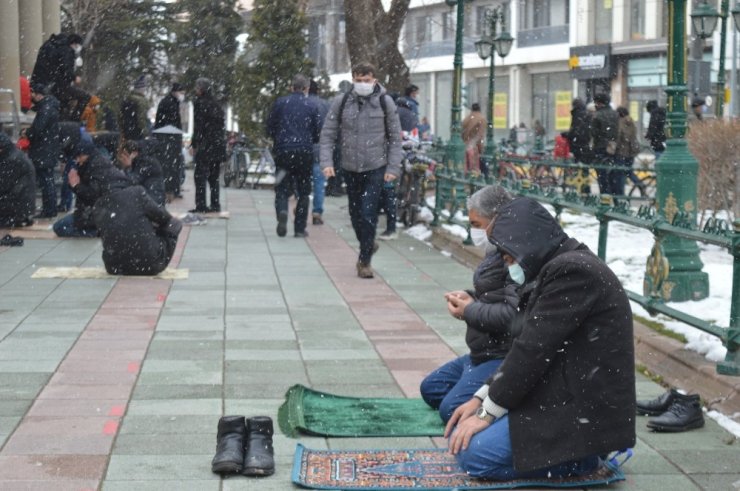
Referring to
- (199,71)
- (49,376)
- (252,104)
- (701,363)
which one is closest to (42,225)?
(49,376)

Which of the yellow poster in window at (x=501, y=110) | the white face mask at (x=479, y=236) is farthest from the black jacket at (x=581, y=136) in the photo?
the yellow poster in window at (x=501, y=110)

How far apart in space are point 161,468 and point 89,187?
9063 millimetres

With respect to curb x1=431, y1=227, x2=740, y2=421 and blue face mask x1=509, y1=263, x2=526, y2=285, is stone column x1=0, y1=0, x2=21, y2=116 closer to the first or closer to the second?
curb x1=431, y1=227, x2=740, y2=421

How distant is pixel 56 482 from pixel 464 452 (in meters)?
1.62

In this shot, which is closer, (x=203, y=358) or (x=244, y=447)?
(x=244, y=447)

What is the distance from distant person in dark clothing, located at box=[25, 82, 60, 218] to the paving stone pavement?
2.74 metres

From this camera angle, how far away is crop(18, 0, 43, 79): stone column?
78.3 ft

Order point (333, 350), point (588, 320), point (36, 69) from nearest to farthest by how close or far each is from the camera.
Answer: point (588, 320), point (333, 350), point (36, 69)

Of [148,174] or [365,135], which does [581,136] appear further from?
[365,135]

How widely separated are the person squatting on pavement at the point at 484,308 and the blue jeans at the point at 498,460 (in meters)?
0.68

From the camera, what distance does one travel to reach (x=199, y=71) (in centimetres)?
4116

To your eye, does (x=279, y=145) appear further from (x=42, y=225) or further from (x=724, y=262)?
(x=724, y=262)

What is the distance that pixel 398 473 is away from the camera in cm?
550

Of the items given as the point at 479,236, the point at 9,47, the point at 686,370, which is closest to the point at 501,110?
the point at 9,47
